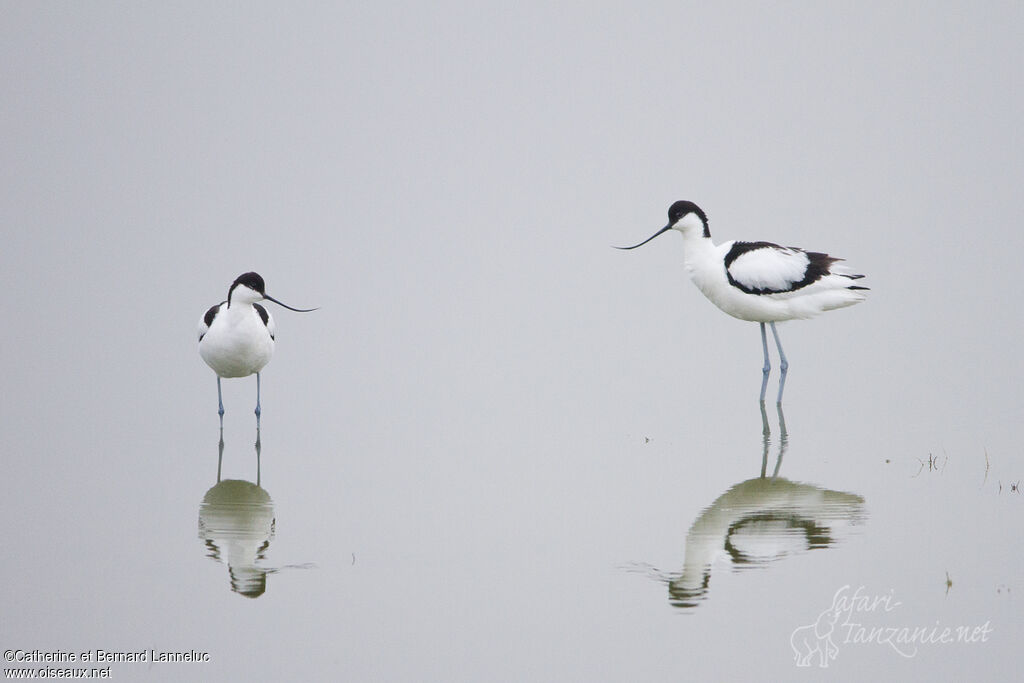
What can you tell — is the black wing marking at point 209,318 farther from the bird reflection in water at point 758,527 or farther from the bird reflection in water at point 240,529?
the bird reflection in water at point 758,527

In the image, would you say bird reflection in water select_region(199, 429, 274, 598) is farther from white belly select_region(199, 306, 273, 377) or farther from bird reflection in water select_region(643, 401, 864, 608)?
white belly select_region(199, 306, 273, 377)

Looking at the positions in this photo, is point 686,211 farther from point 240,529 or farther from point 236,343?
point 240,529

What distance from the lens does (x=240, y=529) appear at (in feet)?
23.5

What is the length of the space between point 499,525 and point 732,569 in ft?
5.80

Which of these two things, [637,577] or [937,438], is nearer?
[637,577]

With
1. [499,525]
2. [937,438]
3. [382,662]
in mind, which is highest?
[937,438]

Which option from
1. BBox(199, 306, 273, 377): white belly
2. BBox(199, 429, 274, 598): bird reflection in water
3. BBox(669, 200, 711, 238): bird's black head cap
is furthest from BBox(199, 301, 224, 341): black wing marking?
BBox(669, 200, 711, 238): bird's black head cap

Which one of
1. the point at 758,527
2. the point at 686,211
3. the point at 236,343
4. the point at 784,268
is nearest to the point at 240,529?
the point at 758,527

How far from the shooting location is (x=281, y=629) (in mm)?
5504

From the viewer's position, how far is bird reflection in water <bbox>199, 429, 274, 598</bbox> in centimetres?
619

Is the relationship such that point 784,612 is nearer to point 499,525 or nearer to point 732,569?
point 732,569

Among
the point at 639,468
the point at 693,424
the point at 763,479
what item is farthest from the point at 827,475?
the point at 693,424

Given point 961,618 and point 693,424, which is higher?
point 693,424

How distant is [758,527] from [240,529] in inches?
125
